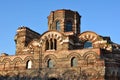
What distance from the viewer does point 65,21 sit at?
141ft

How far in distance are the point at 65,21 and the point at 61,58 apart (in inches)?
349

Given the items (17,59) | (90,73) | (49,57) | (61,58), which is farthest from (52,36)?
(90,73)

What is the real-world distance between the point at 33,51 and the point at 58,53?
4119mm

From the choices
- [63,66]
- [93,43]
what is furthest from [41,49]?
[93,43]

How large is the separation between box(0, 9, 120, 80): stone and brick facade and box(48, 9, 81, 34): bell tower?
3.17ft

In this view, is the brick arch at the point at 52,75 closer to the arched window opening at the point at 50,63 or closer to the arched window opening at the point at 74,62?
the arched window opening at the point at 50,63

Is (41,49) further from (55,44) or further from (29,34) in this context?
(29,34)

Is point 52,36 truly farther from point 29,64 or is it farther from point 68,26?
point 68,26

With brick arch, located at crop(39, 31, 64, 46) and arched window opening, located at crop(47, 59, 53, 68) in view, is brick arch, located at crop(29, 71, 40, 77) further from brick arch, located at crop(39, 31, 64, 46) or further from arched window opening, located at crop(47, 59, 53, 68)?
brick arch, located at crop(39, 31, 64, 46)

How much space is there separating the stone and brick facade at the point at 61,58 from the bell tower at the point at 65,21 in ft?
3.17

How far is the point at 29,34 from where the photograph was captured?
140 feet

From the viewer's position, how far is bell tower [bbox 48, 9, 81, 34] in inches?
1694

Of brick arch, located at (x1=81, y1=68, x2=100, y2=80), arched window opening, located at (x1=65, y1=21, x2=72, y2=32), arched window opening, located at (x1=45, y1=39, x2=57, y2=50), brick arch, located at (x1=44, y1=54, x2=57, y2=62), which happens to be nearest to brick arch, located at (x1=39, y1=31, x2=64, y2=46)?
arched window opening, located at (x1=45, y1=39, x2=57, y2=50)

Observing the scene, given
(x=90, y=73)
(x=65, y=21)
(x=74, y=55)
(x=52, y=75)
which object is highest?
(x=65, y=21)
